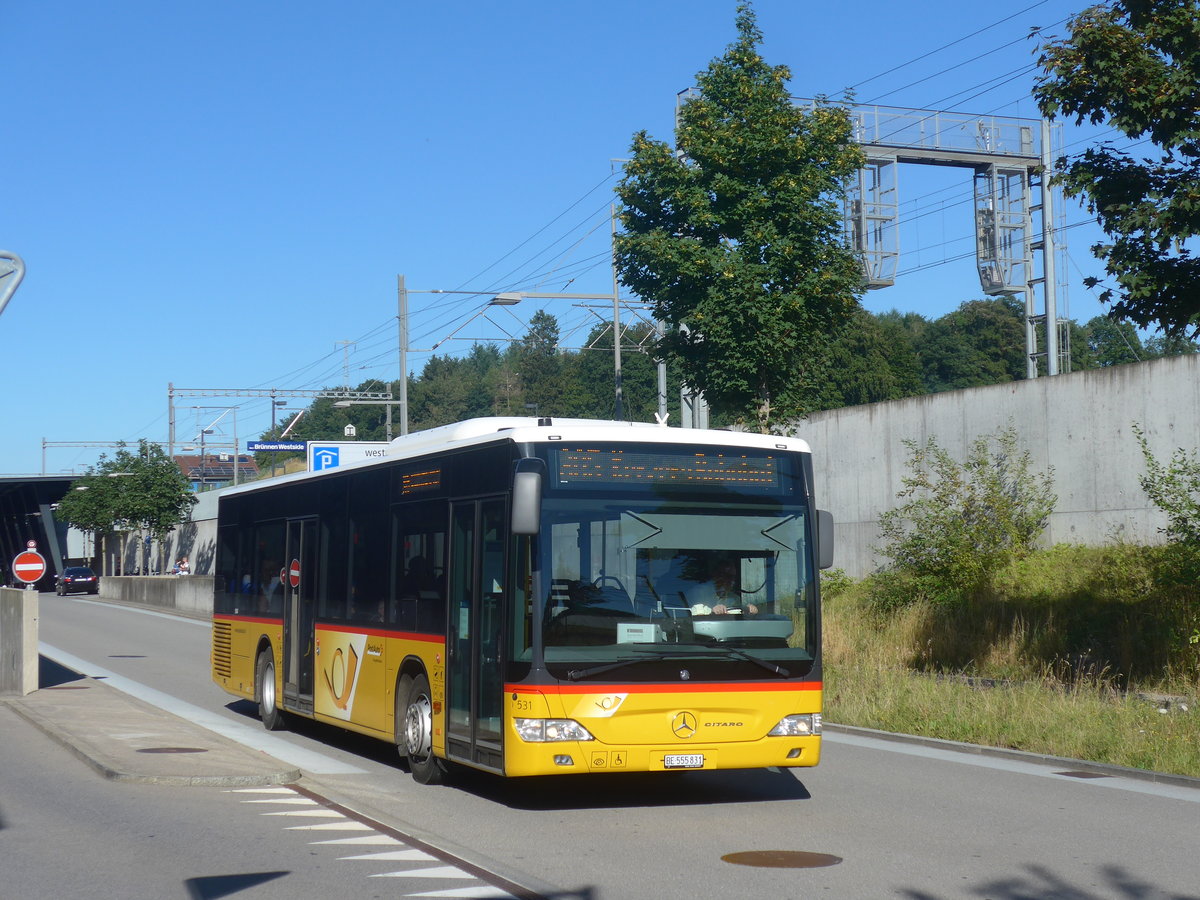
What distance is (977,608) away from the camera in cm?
2239

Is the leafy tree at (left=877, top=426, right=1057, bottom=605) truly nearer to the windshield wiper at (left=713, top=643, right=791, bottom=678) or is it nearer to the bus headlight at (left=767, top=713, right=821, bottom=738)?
the bus headlight at (left=767, top=713, right=821, bottom=738)

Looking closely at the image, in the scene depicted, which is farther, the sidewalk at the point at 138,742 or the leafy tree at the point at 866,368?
the leafy tree at the point at 866,368

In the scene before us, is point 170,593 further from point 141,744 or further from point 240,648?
point 141,744

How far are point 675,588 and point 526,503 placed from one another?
4.59ft

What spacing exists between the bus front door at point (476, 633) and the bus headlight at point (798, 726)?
6.85ft

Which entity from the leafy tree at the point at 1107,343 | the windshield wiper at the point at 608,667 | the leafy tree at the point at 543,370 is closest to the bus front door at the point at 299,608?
the windshield wiper at the point at 608,667

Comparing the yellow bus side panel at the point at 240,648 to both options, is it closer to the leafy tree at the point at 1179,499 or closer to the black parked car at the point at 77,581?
the leafy tree at the point at 1179,499

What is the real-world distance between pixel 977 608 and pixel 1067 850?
13710mm

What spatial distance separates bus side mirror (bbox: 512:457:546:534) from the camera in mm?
9898

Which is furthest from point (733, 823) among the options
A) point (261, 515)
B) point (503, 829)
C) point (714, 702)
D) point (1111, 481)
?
point (1111, 481)

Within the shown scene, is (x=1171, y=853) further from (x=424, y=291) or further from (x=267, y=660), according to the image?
(x=424, y=291)

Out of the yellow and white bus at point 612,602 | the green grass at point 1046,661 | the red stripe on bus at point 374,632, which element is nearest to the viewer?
the yellow and white bus at point 612,602

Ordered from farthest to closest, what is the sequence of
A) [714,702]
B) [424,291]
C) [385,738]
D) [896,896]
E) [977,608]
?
1. [424,291]
2. [977,608]
3. [385,738]
4. [714,702]
5. [896,896]

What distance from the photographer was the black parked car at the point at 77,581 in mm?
80750
